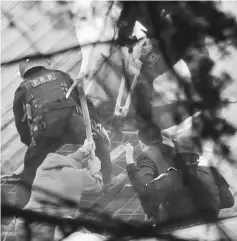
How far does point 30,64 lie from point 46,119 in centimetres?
27

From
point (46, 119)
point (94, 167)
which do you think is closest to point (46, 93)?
point (46, 119)

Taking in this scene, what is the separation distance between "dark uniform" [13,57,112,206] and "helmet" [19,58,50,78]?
36 mm

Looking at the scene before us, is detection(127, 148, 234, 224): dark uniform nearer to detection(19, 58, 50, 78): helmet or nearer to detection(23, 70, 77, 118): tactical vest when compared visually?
detection(23, 70, 77, 118): tactical vest

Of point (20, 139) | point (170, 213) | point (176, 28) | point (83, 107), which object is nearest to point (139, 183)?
point (170, 213)

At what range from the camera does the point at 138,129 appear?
2207 millimetres

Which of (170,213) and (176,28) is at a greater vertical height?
(176,28)

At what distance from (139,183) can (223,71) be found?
655mm

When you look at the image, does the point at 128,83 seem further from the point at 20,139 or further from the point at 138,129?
the point at 20,139

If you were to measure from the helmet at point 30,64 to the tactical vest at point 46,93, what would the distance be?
0.04 m

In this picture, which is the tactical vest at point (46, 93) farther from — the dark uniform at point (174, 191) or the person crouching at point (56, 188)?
the dark uniform at point (174, 191)

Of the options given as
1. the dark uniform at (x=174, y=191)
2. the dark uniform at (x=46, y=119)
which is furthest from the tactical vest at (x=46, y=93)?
the dark uniform at (x=174, y=191)

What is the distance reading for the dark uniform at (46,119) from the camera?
2.12 metres

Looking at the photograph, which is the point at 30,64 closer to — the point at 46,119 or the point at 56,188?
the point at 46,119

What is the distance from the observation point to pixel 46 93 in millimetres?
2158
